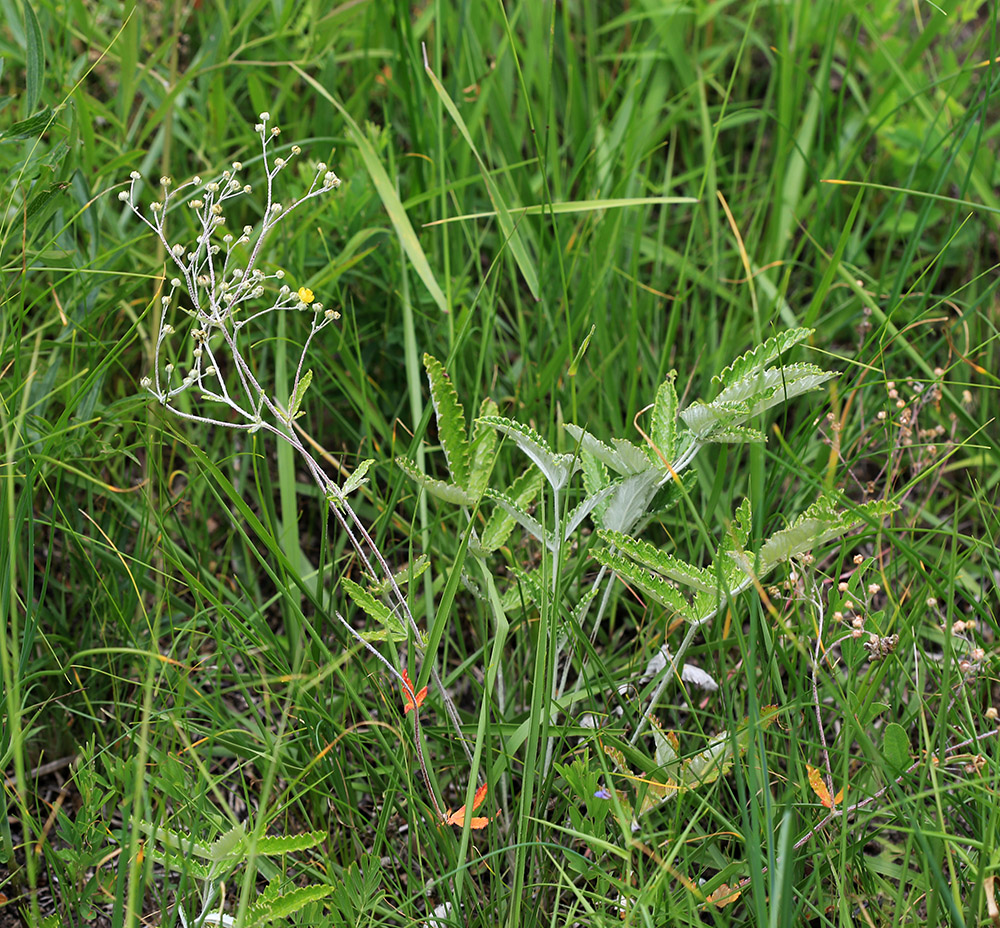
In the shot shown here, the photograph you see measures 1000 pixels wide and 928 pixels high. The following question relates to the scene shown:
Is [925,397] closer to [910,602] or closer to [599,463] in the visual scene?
[910,602]

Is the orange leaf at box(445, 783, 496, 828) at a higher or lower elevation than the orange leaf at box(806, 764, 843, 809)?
lower

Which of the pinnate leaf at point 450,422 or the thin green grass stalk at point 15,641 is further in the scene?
the pinnate leaf at point 450,422

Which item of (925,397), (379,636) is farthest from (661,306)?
(379,636)

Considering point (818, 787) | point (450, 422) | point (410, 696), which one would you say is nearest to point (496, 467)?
point (450, 422)

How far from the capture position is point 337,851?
4.68 feet

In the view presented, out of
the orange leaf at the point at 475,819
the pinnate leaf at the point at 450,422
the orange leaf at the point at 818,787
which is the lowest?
the orange leaf at the point at 475,819

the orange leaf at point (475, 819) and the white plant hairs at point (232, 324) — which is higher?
the white plant hairs at point (232, 324)

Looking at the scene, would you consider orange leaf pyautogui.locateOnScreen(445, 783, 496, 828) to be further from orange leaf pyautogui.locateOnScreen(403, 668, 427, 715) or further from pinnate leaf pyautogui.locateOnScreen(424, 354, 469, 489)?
pinnate leaf pyautogui.locateOnScreen(424, 354, 469, 489)

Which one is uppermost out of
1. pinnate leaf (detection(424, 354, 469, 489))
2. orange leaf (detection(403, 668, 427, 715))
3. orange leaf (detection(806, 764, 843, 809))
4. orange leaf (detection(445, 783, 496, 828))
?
pinnate leaf (detection(424, 354, 469, 489))

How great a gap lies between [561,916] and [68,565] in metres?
1.15

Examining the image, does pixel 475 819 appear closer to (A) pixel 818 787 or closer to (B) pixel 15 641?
(A) pixel 818 787

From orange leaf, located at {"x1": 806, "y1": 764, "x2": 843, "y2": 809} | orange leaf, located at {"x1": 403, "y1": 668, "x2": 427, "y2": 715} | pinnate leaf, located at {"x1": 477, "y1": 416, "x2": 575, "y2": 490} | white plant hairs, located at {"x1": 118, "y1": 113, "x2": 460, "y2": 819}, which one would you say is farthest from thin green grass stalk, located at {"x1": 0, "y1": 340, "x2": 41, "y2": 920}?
orange leaf, located at {"x1": 806, "y1": 764, "x2": 843, "y2": 809}

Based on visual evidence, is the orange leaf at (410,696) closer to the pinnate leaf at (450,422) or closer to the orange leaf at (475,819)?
the orange leaf at (475,819)

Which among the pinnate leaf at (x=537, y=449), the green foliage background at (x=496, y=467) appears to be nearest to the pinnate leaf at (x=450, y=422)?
the pinnate leaf at (x=537, y=449)
